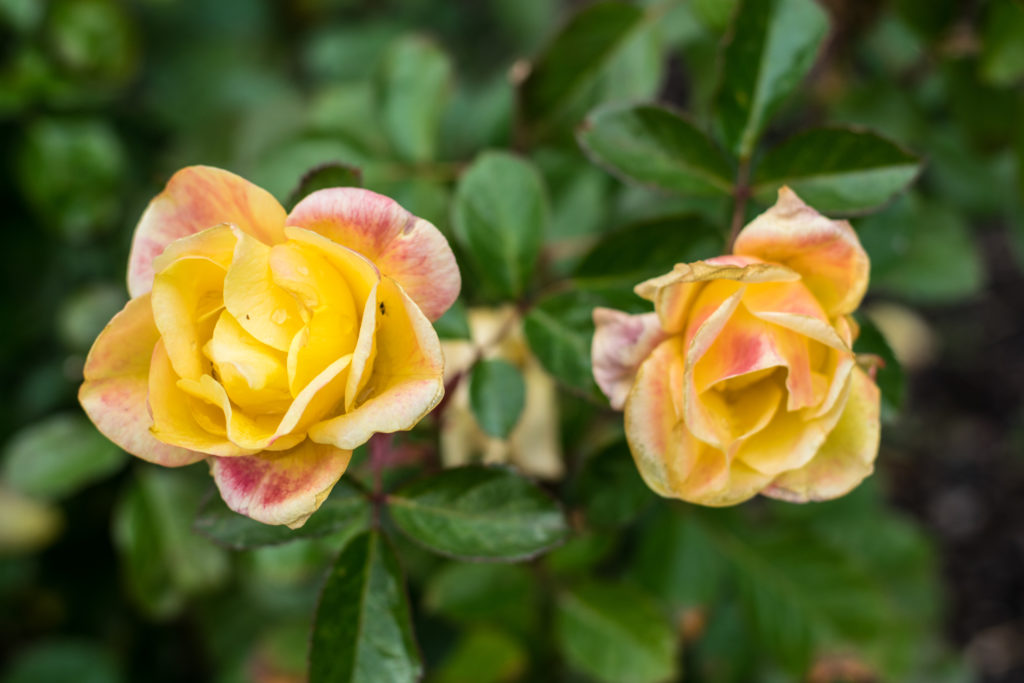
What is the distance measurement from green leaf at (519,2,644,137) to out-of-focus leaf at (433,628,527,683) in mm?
760

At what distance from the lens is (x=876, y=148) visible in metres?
0.81

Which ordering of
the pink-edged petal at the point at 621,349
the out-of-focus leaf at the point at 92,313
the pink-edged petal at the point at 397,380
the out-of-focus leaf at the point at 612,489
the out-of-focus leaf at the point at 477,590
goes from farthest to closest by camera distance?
the out-of-focus leaf at the point at 92,313 → the out-of-focus leaf at the point at 477,590 → the out-of-focus leaf at the point at 612,489 → the pink-edged petal at the point at 621,349 → the pink-edged petal at the point at 397,380

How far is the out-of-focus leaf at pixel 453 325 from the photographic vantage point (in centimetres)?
85

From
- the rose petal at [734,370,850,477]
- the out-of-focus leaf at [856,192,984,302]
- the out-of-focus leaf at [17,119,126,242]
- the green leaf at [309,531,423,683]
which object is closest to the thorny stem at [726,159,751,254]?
the rose petal at [734,370,850,477]

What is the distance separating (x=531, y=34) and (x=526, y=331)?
1.55 meters

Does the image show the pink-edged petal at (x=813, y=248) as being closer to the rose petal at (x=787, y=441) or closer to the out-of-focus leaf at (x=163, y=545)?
the rose petal at (x=787, y=441)

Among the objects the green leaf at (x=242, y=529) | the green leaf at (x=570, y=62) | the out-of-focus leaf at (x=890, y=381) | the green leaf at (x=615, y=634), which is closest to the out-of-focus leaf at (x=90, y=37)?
the green leaf at (x=570, y=62)

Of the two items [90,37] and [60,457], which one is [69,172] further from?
[60,457]

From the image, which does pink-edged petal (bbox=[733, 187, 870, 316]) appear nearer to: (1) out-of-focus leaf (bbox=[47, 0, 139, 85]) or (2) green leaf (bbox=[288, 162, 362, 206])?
(2) green leaf (bbox=[288, 162, 362, 206])

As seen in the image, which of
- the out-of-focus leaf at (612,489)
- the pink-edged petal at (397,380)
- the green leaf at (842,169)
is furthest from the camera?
the out-of-focus leaf at (612,489)

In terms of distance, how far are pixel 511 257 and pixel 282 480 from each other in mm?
432

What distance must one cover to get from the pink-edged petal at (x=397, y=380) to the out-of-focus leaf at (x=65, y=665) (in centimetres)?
142

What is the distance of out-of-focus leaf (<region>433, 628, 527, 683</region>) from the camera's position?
4.16 feet

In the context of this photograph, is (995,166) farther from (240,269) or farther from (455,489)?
(240,269)
